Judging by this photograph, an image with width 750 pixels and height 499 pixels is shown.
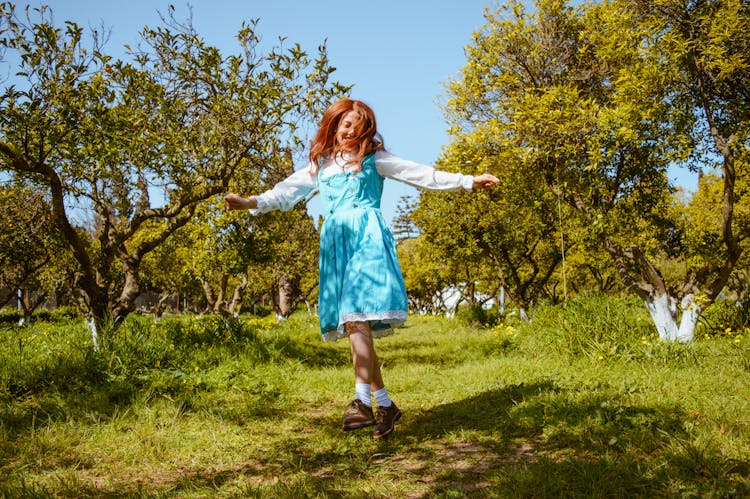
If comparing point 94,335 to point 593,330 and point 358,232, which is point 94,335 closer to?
point 358,232

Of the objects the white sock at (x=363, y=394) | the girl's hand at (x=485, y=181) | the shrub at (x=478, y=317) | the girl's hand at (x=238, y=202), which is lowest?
the shrub at (x=478, y=317)

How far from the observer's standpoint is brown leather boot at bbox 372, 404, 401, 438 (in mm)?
3416

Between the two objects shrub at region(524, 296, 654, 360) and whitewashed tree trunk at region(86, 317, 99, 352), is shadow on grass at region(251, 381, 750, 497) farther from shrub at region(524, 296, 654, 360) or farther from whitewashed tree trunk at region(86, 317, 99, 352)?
whitewashed tree trunk at region(86, 317, 99, 352)

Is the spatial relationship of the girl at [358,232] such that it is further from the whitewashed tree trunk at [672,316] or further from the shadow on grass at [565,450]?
the whitewashed tree trunk at [672,316]

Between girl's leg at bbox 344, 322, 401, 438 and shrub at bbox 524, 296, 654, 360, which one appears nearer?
girl's leg at bbox 344, 322, 401, 438

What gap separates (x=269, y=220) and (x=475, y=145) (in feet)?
16.9

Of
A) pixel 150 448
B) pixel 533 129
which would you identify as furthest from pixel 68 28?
pixel 533 129

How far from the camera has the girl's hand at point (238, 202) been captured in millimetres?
3703

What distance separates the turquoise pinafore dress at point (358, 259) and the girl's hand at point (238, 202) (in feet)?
1.69

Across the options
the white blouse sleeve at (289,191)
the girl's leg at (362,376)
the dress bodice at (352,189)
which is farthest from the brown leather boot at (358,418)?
the white blouse sleeve at (289,191)

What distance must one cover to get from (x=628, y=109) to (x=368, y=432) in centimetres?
562

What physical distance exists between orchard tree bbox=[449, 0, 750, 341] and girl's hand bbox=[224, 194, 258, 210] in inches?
198

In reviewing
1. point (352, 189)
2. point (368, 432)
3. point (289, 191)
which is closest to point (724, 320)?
point (368, 432)

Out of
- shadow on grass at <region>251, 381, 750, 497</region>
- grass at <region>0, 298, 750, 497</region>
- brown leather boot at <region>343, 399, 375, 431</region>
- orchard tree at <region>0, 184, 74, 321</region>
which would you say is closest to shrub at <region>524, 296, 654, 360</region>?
grass at <region>0, 298, 750, 497</region>
